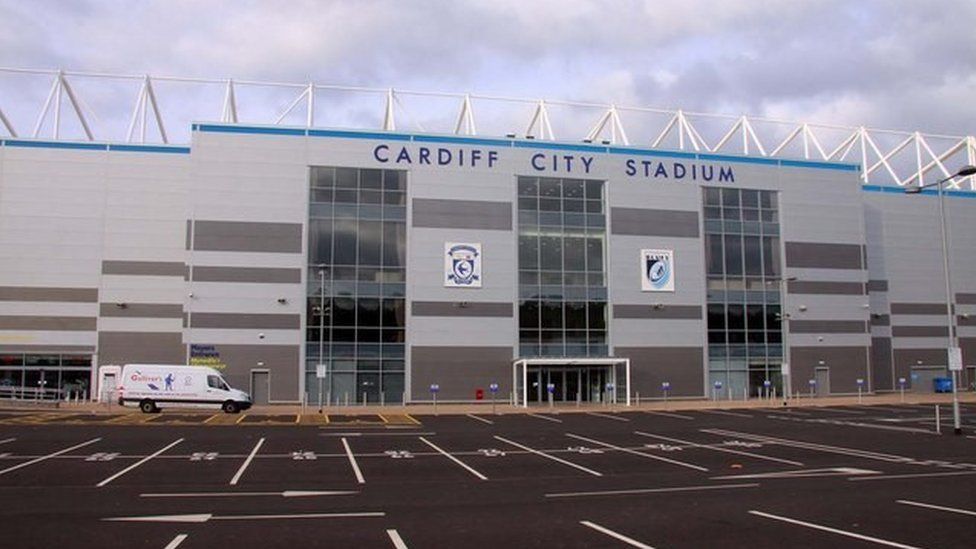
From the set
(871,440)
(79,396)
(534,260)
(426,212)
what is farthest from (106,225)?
(871,440)

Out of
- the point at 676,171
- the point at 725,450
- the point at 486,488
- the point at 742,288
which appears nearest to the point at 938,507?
the point at 486,488

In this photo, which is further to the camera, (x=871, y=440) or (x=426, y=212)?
(x=426, y=212)

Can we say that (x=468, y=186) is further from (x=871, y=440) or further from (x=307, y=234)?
(x=871, y=440)

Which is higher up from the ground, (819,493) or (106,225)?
(106,225)

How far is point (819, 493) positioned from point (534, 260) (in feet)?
129

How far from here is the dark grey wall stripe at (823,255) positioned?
190ft

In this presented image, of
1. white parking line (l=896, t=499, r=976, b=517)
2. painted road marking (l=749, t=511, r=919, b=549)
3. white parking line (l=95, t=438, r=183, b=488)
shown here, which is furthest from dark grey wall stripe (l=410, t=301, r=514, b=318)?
painted road marking (l=749, t=511, r=919, b=549)

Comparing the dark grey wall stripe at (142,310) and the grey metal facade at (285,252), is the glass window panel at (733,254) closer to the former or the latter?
the grey metal facade at (285,252)

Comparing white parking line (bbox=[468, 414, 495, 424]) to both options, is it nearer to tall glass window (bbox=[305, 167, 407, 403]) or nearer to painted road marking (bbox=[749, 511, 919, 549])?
tall glass window (bbox=[305, 167, 407, 403])

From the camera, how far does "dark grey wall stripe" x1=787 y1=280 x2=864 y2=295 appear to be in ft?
188

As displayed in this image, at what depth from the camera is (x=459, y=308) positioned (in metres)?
51.5

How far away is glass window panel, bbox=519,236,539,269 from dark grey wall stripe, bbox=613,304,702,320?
20.2 ft

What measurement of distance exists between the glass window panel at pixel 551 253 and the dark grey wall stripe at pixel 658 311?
4.77 metres

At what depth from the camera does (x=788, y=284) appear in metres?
57.3
